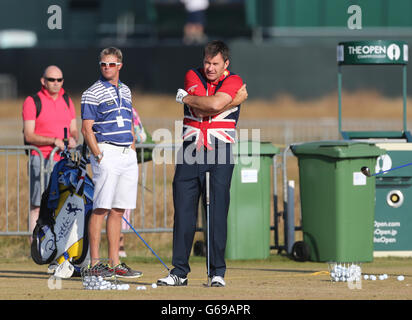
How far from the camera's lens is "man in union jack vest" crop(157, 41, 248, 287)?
859cm

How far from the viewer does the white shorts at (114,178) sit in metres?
9.09

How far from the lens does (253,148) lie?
454 inches

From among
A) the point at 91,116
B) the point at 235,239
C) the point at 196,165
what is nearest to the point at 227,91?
the point at 196,165

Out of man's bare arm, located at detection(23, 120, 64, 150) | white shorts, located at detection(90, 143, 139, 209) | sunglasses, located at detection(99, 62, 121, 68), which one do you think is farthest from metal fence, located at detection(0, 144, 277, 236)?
sunglasses, located at detection(99, 62, 121, 68)

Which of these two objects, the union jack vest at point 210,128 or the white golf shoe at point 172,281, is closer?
the union jack vest at point 210,128

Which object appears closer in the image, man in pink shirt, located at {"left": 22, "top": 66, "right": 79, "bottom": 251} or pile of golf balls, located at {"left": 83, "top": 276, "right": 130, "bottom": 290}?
pile of golf balls, located at {"left": 83, "top": 276, "right": 130, "bottom": 290}

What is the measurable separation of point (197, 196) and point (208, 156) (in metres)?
0.36

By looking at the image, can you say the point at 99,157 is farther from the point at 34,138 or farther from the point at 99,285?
the point at 34,138

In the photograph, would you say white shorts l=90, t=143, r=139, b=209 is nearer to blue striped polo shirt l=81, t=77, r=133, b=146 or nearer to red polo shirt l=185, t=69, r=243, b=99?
blue striped polo shirt l=81, t=77, r=133, b=146

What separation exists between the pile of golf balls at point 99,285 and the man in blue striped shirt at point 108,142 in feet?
0.95

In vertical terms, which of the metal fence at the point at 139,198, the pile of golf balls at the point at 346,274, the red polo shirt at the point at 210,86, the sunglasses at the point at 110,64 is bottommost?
the pile of golf balls at the point at 346,274

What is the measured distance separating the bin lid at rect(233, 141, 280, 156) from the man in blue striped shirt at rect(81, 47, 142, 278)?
2418 millimetres

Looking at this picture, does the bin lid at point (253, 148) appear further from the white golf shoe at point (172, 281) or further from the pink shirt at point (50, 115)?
the white golf shoe at point (172, 281)

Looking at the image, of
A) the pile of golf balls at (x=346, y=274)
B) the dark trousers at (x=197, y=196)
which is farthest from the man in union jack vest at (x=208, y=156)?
the pile of golf balls at (x=346, y=274)
